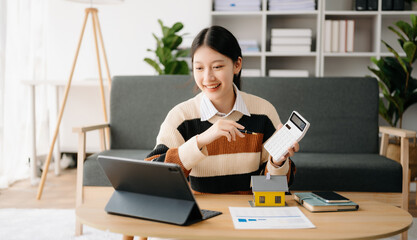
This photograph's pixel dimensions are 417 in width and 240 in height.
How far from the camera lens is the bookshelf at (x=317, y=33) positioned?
3.34 meters

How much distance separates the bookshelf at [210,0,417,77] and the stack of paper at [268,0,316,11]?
0.14 ft

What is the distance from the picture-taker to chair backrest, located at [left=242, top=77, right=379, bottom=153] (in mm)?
2395

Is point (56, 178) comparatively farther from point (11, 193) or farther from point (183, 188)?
point (183, 188)

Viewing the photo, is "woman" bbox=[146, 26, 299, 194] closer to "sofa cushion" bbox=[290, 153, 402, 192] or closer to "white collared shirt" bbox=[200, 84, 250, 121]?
"white collared shirt" bbox=[200, 84, 250, 121]

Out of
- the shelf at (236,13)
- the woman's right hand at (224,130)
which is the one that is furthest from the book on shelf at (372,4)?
the woman's right hand at (224,130)

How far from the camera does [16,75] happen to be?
3203mm

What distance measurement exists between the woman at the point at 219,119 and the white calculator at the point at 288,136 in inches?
4.6

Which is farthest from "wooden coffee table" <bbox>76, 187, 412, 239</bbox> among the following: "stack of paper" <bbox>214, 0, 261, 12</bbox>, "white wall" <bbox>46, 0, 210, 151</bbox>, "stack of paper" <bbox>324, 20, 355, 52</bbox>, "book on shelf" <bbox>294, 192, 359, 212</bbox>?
"white wall" <bbox>46, 0, 210, 151</bbox>

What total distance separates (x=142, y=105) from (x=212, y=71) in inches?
49.2

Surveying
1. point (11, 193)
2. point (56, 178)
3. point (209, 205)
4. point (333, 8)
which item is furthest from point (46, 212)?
point (333, 8)

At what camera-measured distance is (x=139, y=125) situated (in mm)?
2445

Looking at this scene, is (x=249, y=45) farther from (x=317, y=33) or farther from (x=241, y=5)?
(x=317, y=33)

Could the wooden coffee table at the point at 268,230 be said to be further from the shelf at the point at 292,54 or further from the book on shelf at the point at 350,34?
the book on shelf at the point at 350,34

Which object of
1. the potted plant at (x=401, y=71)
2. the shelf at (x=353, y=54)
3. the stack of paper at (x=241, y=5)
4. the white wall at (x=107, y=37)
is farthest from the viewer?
the white wall at (x=107, y=37)
